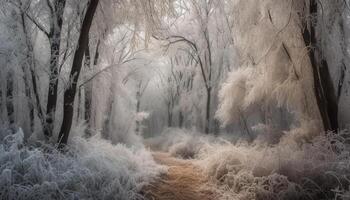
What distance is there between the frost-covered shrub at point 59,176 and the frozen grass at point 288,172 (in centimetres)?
167

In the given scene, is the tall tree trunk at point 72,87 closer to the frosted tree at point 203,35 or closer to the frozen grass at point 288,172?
the frozen grass at point 288,172

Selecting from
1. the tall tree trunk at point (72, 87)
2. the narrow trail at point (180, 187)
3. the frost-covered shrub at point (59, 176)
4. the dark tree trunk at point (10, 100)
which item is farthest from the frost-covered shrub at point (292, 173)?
the dark tree trunk at point (10, 100)

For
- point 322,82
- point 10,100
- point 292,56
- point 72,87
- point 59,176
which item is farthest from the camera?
point 292,56

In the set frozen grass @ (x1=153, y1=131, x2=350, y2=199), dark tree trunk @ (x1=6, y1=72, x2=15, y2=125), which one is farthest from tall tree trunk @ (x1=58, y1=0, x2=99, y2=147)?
frozen grass @ (x1=153, y1=131, x2=350, y2=199)

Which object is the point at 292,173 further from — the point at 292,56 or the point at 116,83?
the point at 116,83

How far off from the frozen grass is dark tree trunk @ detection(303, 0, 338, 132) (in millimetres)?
427

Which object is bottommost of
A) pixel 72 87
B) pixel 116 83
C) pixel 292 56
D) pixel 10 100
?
pixel 10 100

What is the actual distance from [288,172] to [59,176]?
341 centimetres

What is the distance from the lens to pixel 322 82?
634 cm

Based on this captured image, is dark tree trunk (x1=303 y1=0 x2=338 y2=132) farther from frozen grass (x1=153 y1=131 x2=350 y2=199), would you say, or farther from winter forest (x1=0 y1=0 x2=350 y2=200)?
frozen grass (x1=153 y1=131 x2=350 y2=199)

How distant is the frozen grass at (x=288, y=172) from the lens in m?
4.79

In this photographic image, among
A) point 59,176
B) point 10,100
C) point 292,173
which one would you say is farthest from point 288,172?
point 10,100

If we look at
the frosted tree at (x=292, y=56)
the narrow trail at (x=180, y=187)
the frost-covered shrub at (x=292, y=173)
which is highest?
the frosted tree at (x=292, y=56)

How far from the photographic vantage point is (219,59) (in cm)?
1664
